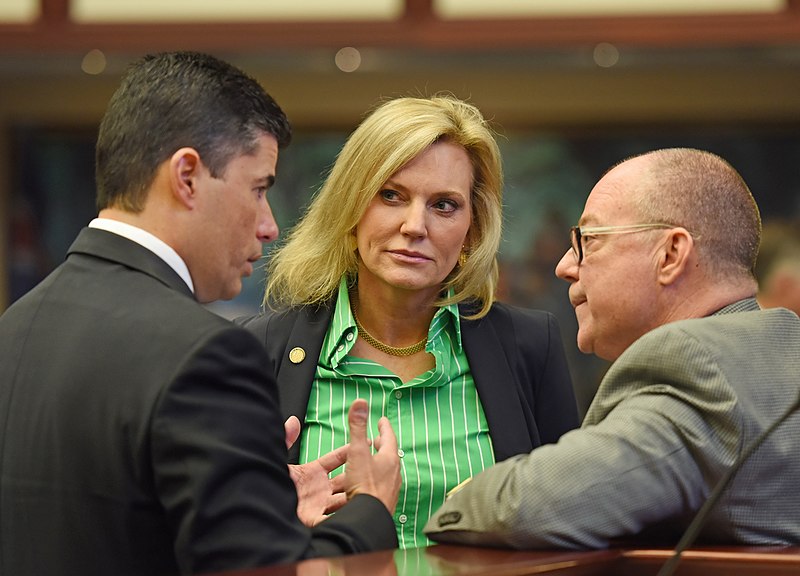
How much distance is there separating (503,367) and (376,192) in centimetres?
57

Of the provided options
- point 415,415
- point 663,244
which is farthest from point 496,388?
point 663,244

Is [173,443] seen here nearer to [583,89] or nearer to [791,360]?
[791,360]

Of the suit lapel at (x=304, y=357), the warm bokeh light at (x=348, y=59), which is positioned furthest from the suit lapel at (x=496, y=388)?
the warm bokeh light at (x=348, y=59)

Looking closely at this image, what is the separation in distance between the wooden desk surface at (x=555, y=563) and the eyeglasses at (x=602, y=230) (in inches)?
29.6

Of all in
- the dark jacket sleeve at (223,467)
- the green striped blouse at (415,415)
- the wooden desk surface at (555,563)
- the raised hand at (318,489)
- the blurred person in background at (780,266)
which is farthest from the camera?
the blurred person in background at (780,266)

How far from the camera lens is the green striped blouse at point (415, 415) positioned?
9.46 feet

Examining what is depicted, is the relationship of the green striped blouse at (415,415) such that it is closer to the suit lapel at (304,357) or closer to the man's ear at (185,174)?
the suit lapel at (304,357)

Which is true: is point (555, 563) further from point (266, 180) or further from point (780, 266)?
point (780, 266)

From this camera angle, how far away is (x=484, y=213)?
3332 mm

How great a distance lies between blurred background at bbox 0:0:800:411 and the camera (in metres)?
6.38

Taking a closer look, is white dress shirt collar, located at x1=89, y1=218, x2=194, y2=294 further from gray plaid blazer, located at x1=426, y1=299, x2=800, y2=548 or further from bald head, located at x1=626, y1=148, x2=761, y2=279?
bald head, located at x1=626, y1=148, x2=761, y2=279

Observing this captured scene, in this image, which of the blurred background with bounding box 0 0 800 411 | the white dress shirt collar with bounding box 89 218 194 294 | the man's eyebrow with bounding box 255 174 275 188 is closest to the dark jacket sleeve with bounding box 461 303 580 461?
the man's eyebrow with bounding box 255 174 275 188

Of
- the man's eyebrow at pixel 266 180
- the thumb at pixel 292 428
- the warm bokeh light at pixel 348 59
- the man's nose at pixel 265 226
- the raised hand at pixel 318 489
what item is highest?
the warm bokeh light at pixel 348 59

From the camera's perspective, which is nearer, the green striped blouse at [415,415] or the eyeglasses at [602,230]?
the eyeglasses at [602,230]
